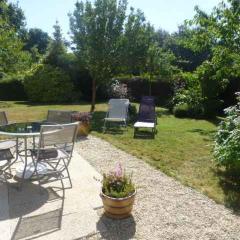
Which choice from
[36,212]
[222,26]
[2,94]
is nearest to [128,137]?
[222,26]

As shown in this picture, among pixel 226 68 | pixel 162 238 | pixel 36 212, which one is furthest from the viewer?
pixel 226 68

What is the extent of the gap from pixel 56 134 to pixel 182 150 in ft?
14.0

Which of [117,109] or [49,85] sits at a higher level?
[49,85]

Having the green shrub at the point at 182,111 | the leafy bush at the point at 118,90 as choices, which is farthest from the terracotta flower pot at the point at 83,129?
the leafy bush at the point at 118,90

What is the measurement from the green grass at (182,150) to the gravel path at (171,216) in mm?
358

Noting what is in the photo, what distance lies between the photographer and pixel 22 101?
843 inches

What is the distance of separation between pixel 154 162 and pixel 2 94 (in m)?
17.4

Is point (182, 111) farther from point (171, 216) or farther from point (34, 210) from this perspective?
point (34, 210)

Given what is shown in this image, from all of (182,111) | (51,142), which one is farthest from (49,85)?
(51,142)

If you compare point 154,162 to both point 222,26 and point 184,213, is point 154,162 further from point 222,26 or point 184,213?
point 222,26

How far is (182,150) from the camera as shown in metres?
8.48

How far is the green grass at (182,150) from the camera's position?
5895 mm

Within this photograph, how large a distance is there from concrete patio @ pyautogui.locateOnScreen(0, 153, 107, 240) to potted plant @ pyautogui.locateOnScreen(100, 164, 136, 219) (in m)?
0.22

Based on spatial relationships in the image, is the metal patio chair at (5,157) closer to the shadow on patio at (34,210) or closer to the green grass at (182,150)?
A: the shadow on patio at (34,210)
